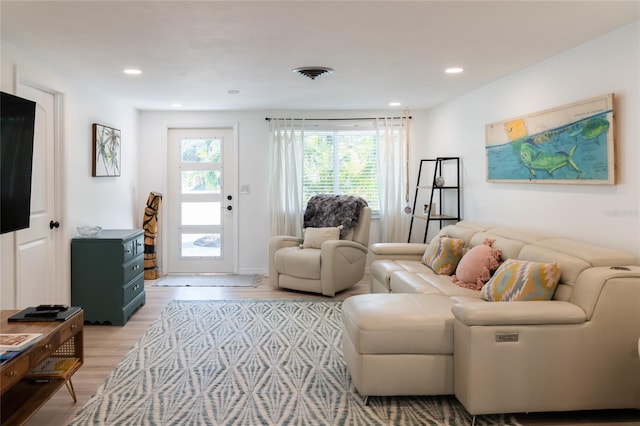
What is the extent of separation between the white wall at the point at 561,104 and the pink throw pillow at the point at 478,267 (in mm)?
502

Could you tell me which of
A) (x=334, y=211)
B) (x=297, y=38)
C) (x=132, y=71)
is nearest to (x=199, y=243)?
(x=334, y=211)

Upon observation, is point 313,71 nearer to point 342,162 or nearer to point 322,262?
point 322,262

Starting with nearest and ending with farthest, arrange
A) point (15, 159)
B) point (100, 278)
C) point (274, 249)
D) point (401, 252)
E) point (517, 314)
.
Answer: point (517, 314)
point (15, 159)
point (100, 278)
point (401, 252)
point (274, 249)

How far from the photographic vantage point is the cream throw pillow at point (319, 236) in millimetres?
5570

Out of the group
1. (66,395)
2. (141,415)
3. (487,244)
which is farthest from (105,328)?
(487,244)

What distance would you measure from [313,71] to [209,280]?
3.23m

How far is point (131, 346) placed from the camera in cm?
362

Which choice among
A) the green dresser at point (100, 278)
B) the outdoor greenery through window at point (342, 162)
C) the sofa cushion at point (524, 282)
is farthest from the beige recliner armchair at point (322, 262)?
the sofa cushion at point (524, 282)

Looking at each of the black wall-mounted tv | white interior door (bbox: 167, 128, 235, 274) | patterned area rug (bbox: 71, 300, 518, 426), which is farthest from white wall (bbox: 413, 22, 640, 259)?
the black wall-mounted tv

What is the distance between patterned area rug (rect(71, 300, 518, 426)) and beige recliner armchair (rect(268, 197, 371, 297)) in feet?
2.93

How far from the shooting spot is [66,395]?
9.11 feet

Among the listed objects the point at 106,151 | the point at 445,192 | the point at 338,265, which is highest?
the point at 106,151

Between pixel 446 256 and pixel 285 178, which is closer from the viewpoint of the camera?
pixel 446 256

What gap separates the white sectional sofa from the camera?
7.89 feet
